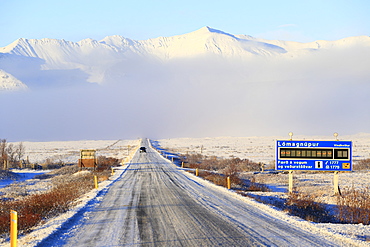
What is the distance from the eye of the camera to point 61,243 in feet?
30.6

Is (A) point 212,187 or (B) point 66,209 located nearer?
(B) point 66,209

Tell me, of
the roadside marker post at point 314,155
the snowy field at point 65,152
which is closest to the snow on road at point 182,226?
the roadside marker post at point 314,155

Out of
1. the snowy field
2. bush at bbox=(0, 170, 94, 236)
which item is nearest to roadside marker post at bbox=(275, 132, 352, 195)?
bush at bbox=(0, 170, 94, 236)

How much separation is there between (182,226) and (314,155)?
13.0m

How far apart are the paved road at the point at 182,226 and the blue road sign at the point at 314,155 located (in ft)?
19.0

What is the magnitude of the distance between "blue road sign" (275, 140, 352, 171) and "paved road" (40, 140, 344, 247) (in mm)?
5778

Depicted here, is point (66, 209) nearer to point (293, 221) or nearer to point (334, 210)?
point (293, 221)

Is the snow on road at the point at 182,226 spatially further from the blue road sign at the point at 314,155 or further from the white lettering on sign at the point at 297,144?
the white lettering on sign at the point at 297,144

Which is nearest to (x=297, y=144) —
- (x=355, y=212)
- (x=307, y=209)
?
(x=307, y=209)

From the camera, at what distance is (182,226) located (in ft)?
37.0

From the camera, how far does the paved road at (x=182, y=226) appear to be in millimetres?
9391

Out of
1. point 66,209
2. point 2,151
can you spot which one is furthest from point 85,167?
point 66,209

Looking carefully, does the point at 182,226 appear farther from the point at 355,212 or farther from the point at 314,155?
the point at 314,155

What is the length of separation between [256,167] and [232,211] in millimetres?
29012
